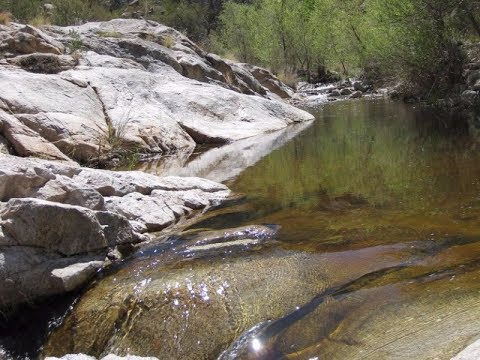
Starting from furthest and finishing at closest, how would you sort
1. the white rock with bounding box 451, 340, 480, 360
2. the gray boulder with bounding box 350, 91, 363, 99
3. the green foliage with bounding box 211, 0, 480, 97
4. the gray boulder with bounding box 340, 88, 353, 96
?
the gray boulder with bounding box 340, 88, 353, 96
the gray boulder with bounding box 350, 91, 363, 99
the green foliage with bounding box 211, 0, 480, 97
the white rock with bounding box 451, 340, 480, 360

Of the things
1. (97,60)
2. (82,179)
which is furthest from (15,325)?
(97,60)

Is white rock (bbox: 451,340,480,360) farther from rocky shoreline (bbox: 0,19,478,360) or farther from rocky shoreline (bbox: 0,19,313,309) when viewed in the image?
rocky shoreline (bbox: 0,19,313,309)

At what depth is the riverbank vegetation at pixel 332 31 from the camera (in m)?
17.8

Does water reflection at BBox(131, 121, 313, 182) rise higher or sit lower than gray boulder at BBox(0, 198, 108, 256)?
lower

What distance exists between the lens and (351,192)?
721 centimetres

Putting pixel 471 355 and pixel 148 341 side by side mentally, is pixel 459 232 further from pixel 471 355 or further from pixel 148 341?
pixel 148 341

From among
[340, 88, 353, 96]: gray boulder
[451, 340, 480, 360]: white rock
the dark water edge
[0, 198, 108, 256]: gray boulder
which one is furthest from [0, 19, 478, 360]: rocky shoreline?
[340, 88, 353, 96]: gray boulder

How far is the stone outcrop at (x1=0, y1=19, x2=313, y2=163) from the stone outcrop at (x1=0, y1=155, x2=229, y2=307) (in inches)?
146

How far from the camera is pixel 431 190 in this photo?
6758mm

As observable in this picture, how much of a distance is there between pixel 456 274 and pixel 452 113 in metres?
13.9

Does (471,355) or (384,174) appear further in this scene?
(384,174)

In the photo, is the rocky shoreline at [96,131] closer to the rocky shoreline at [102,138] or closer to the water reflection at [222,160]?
the rocky shoreline at [102,138]

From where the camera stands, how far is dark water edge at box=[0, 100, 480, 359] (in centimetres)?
492

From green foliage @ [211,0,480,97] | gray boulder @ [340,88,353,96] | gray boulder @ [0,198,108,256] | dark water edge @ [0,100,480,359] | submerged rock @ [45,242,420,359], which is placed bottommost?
submerged rock @ [45,242,420,359]
